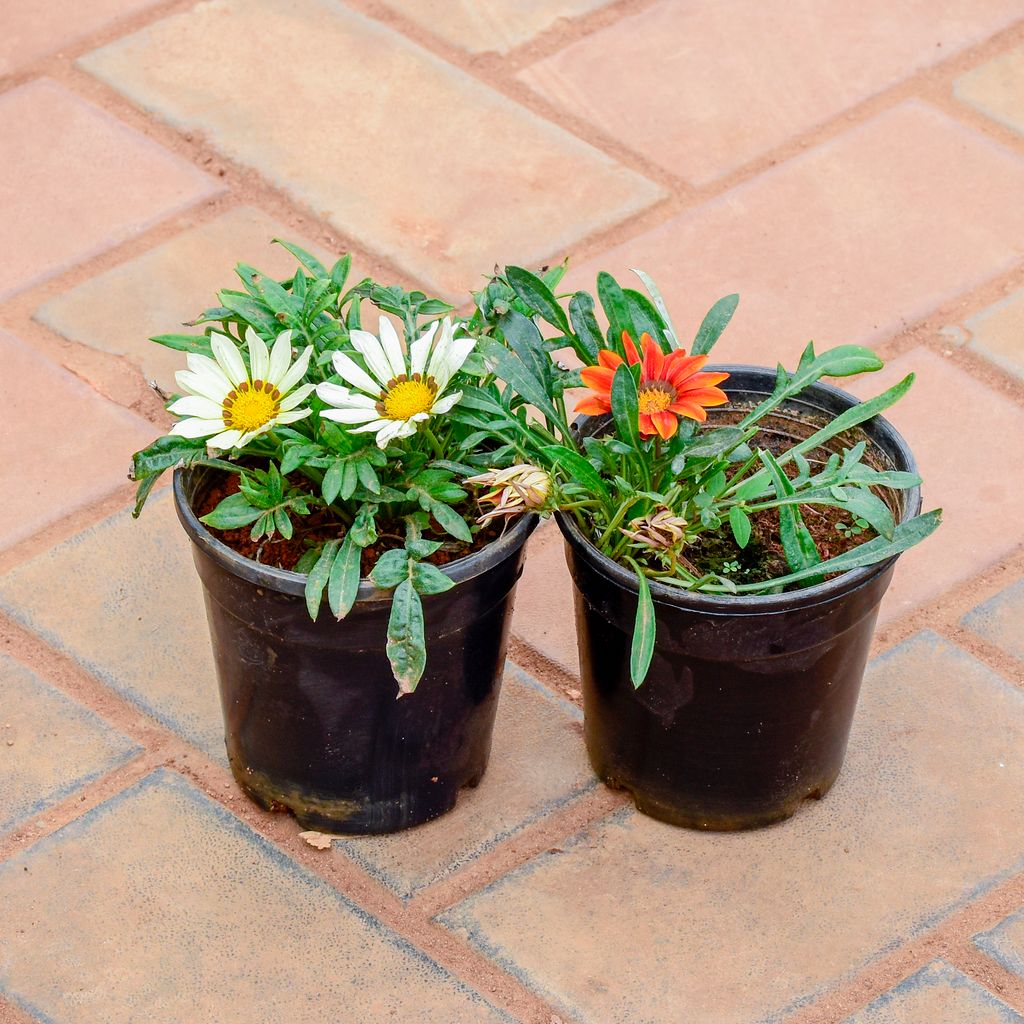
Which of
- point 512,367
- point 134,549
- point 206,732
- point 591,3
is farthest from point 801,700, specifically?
point 591,3

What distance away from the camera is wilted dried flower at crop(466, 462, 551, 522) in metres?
1.66

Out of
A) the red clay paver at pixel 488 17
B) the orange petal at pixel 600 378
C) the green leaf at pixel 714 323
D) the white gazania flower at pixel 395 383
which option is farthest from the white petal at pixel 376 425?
the red clay paver at pixel 488 17

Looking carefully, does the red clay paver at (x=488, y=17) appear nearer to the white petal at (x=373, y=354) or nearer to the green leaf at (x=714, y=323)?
the green leaf at (x=714, y=323)

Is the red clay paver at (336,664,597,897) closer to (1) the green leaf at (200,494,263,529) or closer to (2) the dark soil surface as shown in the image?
(2) the dark soil surface

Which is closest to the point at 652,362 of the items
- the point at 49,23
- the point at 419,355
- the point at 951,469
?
the point at 419,355

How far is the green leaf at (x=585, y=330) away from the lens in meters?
1.78

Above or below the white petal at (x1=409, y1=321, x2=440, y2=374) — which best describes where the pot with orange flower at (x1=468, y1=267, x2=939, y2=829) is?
below

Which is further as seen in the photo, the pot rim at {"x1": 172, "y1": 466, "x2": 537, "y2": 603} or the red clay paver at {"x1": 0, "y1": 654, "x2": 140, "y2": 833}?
the red clay paver at {"x1": 0, "y1": 654, "x2": 140, "y2": 833}

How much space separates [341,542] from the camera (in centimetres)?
171

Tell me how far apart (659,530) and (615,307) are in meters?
0.24

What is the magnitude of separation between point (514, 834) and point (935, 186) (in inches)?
57.6

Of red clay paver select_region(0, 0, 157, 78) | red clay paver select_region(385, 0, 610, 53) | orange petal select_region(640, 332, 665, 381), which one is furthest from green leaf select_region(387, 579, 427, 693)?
red clay paver select_region(0, 0, 157, 78)

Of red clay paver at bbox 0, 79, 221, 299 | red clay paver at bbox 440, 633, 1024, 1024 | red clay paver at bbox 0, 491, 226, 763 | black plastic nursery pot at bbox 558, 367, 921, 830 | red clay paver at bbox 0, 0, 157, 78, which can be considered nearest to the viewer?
black plastic nursery pot at bbox 558, 367, 921, 830

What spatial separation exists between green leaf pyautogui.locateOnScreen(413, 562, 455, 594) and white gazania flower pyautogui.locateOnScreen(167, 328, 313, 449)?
0.62 ft
